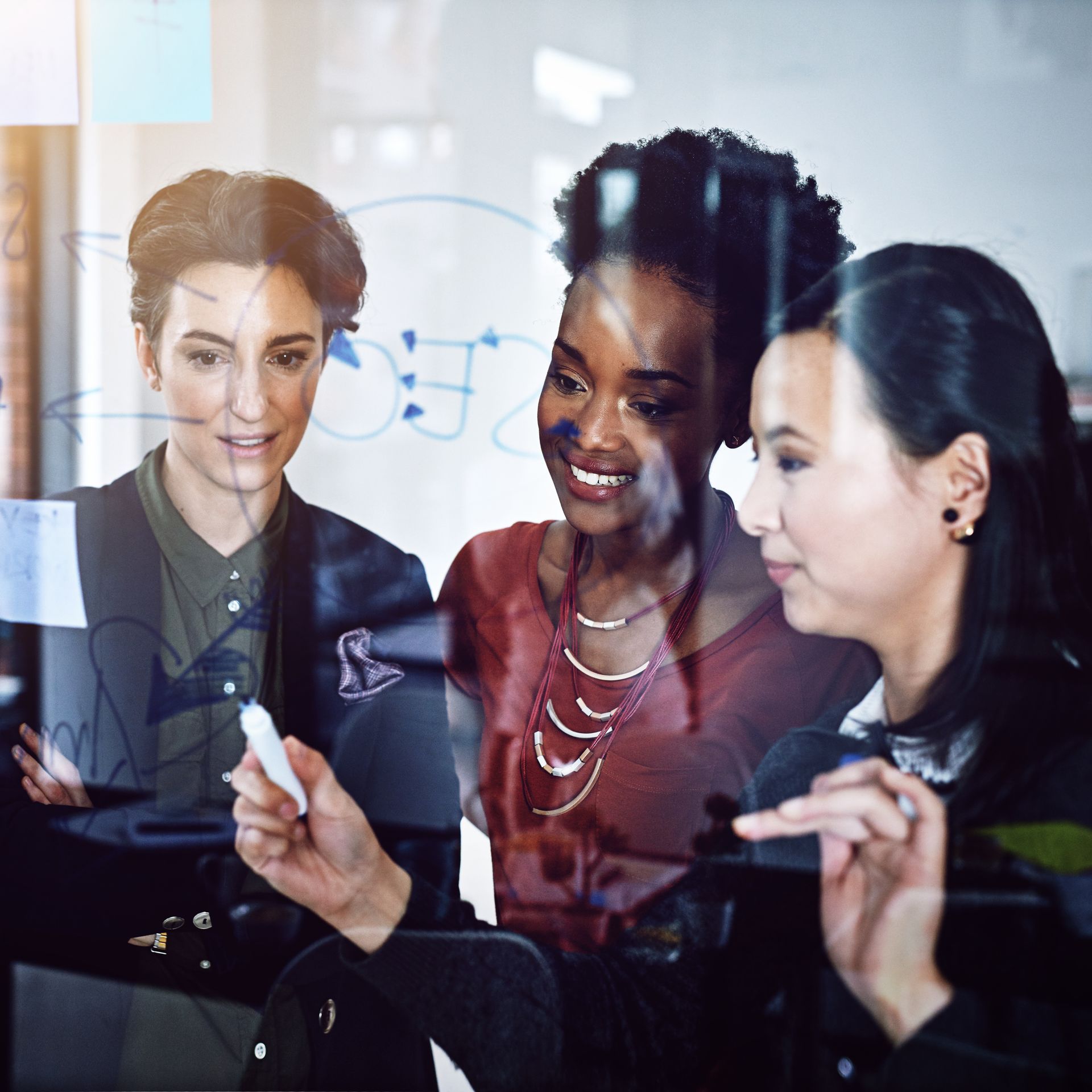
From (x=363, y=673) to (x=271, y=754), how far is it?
20 cm

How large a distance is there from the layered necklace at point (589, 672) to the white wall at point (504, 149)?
0.41 ft

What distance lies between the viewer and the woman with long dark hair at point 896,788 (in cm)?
125

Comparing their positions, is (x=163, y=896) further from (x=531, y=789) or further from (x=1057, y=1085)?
(x=1057, y=1085)

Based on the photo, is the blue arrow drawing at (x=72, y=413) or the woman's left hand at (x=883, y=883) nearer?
the woman's left hand at (x=883, y=883)

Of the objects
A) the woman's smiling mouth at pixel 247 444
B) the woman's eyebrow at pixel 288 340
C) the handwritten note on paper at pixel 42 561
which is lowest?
the handwritten note on paper at pixel 42 561

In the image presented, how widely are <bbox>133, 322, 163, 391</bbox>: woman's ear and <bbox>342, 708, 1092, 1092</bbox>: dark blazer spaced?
1.01 meters

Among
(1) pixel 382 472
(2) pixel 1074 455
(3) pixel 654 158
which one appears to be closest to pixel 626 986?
(1) pixel 382 472

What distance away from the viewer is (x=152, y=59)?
1453 millimetres

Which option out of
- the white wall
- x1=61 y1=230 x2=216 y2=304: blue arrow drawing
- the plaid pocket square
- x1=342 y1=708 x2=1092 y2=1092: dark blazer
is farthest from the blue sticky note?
x1=342 y1=708 x2=1092 y2=1092: dark blazer

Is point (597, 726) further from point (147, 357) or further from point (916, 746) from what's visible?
point (147, 357)

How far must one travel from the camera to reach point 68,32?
1.47 meters

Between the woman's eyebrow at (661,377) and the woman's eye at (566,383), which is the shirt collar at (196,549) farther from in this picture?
the woman's eyebrow at (661,377)

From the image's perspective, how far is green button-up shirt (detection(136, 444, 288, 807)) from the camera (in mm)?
1520

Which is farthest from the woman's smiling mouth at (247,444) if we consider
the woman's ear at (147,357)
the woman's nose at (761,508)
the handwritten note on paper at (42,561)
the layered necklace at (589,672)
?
the woman's nose at (761,508)
